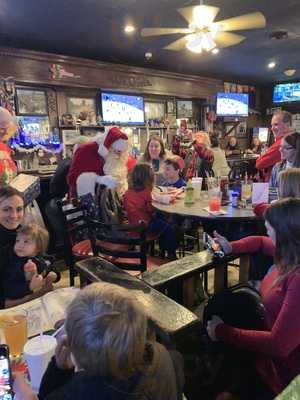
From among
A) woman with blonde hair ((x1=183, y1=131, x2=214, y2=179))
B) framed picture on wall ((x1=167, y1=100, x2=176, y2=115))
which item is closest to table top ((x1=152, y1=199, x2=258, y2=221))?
woman with blonde hair ((x1=183, y1=131, x2=214, y2=179))

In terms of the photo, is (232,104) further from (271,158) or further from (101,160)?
(101,160)

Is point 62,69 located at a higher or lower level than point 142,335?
higher

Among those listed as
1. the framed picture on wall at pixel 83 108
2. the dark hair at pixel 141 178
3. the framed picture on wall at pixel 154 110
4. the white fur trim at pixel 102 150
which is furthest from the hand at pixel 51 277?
the framed picture on wall at pixel 154 110

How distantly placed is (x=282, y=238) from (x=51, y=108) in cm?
447

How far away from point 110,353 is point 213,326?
0.76 meters

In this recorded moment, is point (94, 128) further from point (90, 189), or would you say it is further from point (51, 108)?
point (90, 189)

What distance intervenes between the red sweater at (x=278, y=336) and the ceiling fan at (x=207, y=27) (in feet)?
8.18

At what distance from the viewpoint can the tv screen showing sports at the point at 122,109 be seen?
5.55m

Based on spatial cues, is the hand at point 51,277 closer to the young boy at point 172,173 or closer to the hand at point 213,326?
the hand at point 213,326

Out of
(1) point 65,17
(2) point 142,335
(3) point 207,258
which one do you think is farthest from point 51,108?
(2) point 142,335

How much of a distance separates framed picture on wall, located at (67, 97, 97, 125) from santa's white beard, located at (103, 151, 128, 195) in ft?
7.02

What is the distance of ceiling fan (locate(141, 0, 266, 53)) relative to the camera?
290cm

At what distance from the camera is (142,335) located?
748 millimetres

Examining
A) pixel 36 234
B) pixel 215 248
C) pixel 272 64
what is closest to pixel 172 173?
pixel 215 248
